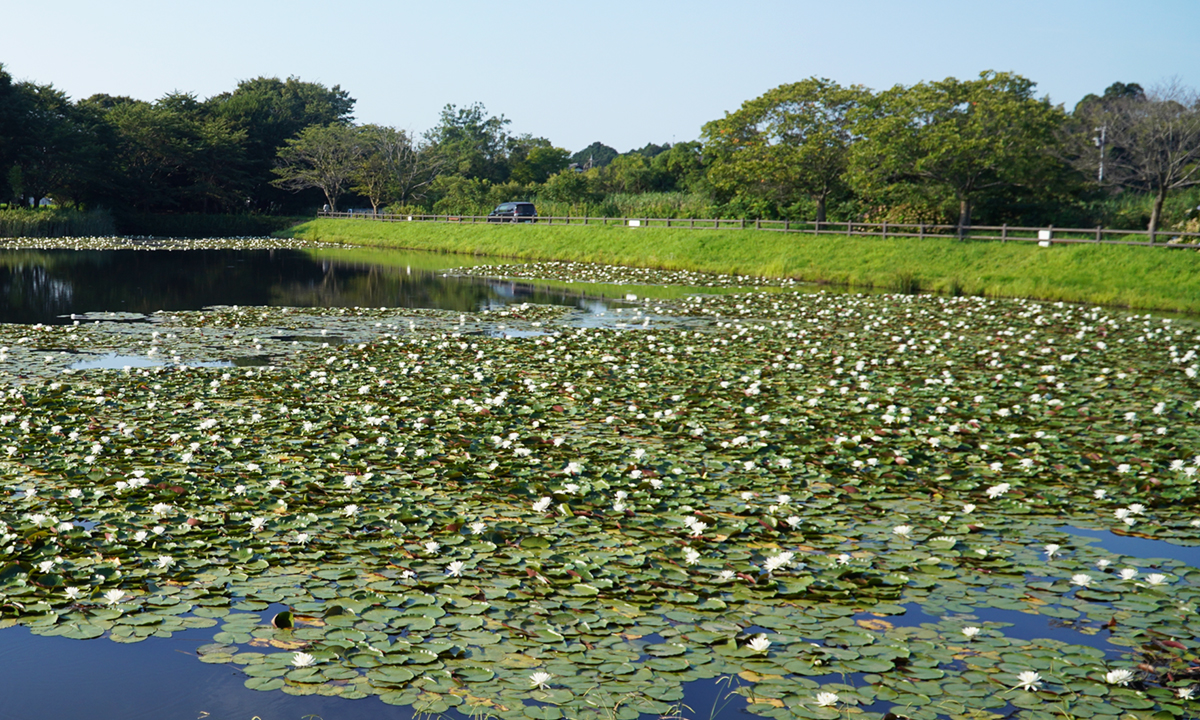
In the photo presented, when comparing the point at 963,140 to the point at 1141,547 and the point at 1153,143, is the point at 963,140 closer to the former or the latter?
the point at 1153,143

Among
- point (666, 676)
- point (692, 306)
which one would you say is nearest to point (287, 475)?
point (666, 676)

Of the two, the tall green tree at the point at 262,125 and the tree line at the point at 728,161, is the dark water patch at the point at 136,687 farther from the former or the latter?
the tall green tree at the point at 262,125

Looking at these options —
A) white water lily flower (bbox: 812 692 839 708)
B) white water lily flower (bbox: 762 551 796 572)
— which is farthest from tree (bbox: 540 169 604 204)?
white water lily flower (bbox: 812 692 839 708)

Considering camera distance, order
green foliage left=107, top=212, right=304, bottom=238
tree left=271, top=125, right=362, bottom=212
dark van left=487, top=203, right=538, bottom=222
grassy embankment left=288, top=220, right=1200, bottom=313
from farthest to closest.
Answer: tree left=271, top=125, right=362, bottom=212
green foliage left=107, top=212, right=304, bottom=238
dark van left=487, top=203, right=538, bottom=222
grassy embankment left=288, top=220, right=1200, bottom=313

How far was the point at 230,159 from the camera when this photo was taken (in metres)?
78.5

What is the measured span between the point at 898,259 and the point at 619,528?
30626 millimetres

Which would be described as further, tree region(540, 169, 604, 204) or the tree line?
tree region(540, 169, 604, 204)

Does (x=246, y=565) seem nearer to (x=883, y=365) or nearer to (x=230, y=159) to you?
(x=883, y=365)

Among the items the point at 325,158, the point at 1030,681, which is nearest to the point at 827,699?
the point at 1030,681

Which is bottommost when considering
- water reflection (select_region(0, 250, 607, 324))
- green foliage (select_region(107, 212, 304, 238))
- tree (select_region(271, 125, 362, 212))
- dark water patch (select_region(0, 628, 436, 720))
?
dark water patch (select_region(0, 628, 436, 720))

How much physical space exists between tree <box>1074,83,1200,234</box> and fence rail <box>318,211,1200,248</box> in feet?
7.25

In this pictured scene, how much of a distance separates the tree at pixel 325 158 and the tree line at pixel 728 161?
19cm

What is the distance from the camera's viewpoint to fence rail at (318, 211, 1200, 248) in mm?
32406

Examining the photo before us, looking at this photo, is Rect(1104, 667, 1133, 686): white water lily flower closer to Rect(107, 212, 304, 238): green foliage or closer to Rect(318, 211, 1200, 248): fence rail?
Rect(318, 211, 1200, 248): fence rail
